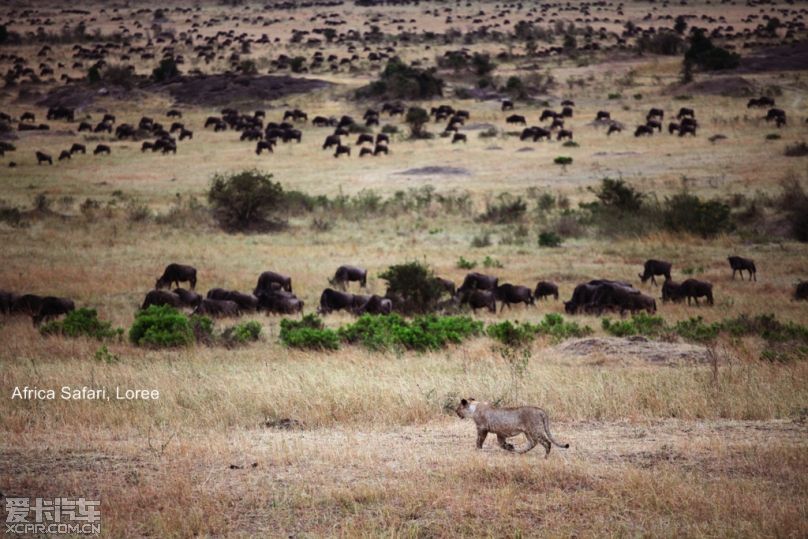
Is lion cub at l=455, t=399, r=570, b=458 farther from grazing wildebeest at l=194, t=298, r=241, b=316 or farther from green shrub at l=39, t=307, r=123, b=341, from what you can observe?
grazing wildebeest at l=194, t=298, r=241, b=316

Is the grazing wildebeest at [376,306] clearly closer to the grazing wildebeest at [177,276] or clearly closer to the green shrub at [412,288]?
the green shrub at [412,288]

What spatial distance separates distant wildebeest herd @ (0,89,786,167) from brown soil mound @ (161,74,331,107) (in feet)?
17.5

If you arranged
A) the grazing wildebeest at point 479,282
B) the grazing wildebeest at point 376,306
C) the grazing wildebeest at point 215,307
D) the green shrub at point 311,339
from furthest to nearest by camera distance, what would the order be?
the grazing wildebeest at point 479,282
the grazing wildebeest at point 376,306
the grazing wildebeest at point 215,307
the green shrub at point 311,339

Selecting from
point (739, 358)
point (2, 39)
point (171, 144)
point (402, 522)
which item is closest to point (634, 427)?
point (402, 522)

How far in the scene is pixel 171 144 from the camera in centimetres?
5316

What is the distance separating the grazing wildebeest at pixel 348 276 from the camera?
2291 cm

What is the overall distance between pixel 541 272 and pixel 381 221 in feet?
36.0

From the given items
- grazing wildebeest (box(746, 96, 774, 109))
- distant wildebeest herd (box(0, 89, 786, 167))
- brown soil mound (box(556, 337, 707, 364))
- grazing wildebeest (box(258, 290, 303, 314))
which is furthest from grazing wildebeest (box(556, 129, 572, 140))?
brown soil mound (box(556, 337, 707, 364))

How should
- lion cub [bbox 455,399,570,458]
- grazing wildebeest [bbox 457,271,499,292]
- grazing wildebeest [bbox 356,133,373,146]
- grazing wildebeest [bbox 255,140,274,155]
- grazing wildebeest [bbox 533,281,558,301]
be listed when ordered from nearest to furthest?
1. lion cub [bbox 455,399,570,458]
2. grazing wildebeest [bbox 533,281,558,301]
3. grazing wildebeest [bbox 457,271,499,292]
4. grazing wildebeest [bbox 255,140,274,155]
5. grazing wildebeest [bbox 356,133,373,146]

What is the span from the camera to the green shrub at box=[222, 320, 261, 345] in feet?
53.2

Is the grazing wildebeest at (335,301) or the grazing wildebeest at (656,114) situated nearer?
the grazing wildebeest at (335,301)

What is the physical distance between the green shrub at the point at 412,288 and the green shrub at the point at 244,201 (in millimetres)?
14216

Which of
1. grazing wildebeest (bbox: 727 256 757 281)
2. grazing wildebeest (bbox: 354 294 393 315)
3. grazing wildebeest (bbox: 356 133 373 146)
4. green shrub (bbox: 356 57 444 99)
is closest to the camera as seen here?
grazing wildebeest (bbox: 354 294 393 315)

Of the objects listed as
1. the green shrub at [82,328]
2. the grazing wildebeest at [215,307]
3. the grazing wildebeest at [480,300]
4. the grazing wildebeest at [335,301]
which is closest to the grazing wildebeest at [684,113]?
the grazing wildebeest at [480,300]
